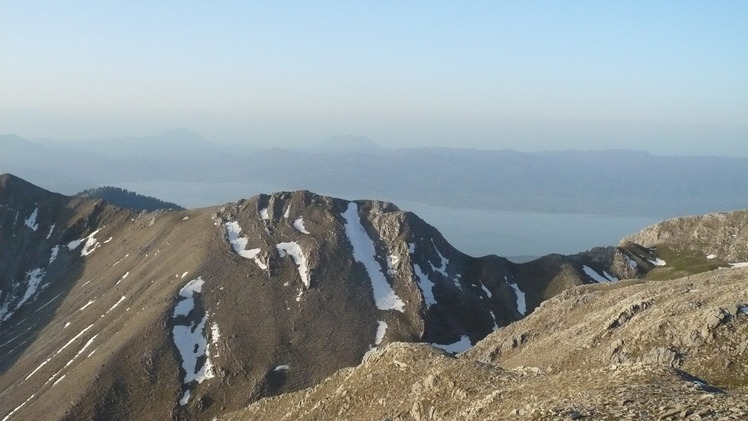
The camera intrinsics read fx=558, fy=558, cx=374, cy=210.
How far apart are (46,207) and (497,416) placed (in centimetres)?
15984

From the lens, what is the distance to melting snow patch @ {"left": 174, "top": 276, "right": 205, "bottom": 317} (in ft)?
324

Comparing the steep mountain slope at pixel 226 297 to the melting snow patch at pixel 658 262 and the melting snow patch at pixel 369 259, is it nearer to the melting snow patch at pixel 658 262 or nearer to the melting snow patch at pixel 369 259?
the melting snow patch at pixel 369 259

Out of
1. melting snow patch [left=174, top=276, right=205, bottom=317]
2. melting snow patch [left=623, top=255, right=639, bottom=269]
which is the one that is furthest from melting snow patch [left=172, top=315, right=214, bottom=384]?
melting snow patch [left=623, top=255, right=639, bottom=269]

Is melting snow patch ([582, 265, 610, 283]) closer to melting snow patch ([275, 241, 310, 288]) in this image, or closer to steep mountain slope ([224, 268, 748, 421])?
melting snow patch ([275, 241, 310, 288])

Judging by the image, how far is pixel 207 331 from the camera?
96250 millimetres

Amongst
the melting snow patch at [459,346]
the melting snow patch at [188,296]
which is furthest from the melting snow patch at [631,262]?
the melting snow patch at [188,296]

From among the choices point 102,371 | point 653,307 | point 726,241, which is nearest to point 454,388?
point 653,307

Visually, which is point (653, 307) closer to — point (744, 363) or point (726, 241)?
point (744, 363)

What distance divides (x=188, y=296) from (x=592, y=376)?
8816 cm

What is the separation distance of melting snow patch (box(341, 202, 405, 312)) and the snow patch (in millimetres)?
26061

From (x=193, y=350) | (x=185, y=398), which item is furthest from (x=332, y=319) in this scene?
(x=185, y=398)

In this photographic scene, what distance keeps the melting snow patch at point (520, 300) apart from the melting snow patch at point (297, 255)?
4363 cm

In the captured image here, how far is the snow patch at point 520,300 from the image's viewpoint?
373 ft

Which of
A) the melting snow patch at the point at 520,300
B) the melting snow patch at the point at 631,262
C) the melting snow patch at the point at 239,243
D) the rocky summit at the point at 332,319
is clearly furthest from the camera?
the melting snow patch at the point at 631,262
